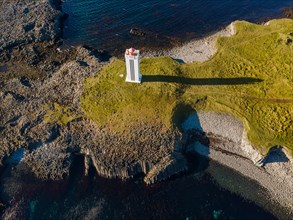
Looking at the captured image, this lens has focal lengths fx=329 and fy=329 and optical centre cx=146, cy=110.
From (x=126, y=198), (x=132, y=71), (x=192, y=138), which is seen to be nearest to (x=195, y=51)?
(x=132, y=71)


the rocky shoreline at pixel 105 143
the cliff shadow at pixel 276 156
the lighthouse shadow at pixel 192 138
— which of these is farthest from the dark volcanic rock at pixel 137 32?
the cliff shadow at pixel 276 156

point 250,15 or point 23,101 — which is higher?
point 250,15

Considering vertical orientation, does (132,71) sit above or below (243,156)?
above

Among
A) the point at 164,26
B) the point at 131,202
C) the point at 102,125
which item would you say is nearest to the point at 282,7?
the point at 164,26

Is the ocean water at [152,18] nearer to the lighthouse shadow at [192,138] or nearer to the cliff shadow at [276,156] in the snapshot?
the lighthouse shadow at [192,138]

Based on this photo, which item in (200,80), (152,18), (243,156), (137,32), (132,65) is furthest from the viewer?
(152,18)

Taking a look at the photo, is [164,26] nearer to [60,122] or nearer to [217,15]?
[217,15]

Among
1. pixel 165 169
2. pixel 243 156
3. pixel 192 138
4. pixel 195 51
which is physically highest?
pixel 195 51

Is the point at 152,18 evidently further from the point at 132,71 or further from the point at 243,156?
the point at 243,156

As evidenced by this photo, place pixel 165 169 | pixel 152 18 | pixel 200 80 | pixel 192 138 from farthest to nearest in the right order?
→ 1. pixel 152 18
2. pixel 200 80
3. pixel 192 138
4. pixel 165 169
